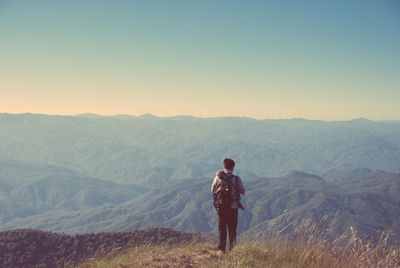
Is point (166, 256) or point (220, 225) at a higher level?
point (220, 225)

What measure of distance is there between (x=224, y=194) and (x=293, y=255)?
2695 mm

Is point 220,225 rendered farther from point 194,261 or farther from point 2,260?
point 2,260

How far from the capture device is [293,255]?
27.9 feet

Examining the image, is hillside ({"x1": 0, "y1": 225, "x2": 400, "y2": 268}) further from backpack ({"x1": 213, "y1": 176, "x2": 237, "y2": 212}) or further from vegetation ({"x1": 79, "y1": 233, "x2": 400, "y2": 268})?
backpack ({"x1": 213, "y1": 176, "x2": 237, "y2": 212})

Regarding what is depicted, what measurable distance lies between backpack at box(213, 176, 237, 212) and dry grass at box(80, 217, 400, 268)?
4.31 ft

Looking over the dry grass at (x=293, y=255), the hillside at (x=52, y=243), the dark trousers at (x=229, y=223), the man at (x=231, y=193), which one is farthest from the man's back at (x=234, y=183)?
the hillside at (x=52, y=243)

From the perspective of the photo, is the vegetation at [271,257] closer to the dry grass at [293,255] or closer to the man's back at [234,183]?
the dry grass at [293,255]

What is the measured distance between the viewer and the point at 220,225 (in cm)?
1055

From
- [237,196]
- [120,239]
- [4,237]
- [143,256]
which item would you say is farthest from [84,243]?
[237,196]

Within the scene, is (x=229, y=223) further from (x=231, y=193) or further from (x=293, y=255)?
(x=293, y=255)

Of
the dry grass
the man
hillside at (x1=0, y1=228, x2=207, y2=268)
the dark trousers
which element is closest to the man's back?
the man

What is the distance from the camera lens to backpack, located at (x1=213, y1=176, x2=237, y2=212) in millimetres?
10047

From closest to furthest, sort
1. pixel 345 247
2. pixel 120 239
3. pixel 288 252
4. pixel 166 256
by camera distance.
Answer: pixel 345 247, pixel 288 252, pixel 166 256, pixel 120 239

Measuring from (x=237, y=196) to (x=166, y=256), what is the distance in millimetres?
3054
